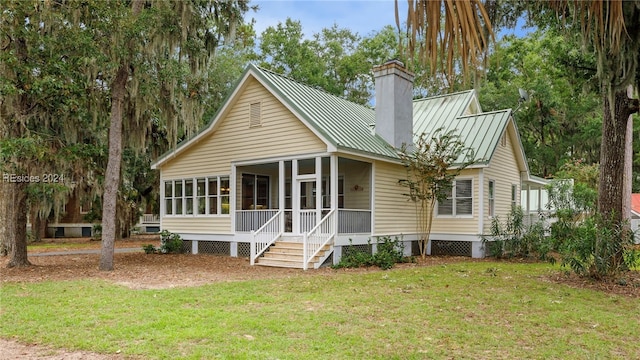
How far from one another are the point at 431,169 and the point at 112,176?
8.94 metres

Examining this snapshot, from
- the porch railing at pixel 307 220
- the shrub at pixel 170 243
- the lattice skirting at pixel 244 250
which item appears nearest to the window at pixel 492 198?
the porch railing at pixel 307 220

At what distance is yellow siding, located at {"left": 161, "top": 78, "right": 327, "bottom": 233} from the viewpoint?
13617 mm

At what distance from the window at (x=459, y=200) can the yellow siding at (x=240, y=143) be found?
533 centimetres

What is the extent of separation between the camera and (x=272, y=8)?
14117 millimetres

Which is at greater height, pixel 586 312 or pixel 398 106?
pixel 398 106

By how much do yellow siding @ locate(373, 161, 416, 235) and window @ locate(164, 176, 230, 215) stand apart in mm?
5234

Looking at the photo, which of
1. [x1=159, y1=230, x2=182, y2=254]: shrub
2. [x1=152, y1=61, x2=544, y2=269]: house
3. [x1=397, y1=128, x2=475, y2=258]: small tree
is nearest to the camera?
[x1=152, y1=61, x2=544, y2=269]: house

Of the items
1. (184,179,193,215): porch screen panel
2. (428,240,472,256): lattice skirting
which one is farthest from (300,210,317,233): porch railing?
(184,179,193,215): porch screen panel

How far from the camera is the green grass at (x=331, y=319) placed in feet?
16.6

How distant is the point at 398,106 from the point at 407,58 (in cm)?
1319

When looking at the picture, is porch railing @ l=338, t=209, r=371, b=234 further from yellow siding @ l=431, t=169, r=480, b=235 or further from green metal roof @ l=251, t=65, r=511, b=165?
yellow siding @ l=431, t=169, r=480, b=235

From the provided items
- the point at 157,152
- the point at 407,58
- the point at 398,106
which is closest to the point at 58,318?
the point at 407,58

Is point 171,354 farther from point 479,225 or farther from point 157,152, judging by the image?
point 157,152

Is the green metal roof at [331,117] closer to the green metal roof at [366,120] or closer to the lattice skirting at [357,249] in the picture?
the green metal roof at [366,120]
